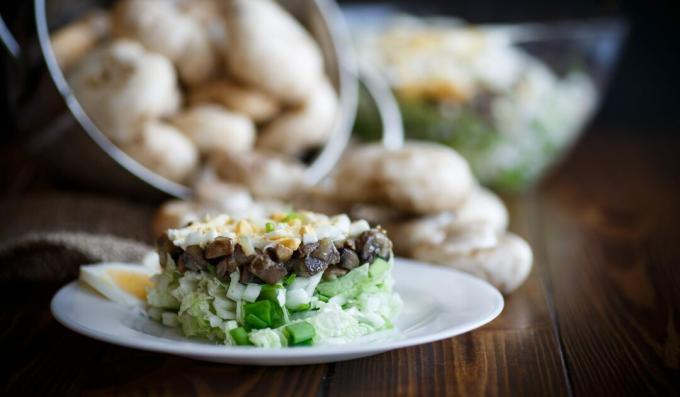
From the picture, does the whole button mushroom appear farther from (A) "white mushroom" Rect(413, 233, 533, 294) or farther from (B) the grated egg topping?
(B) the grated egg topping

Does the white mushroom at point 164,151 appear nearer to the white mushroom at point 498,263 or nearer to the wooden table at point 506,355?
the wooden table at point 506,355

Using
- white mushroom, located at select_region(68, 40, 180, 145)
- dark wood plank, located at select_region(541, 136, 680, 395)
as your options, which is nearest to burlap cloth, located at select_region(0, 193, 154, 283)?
white mushroom, located at select_region(68, 40, 180, 145)

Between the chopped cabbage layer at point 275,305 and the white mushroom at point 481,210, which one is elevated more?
the chopped cabbage layer at point 275,305

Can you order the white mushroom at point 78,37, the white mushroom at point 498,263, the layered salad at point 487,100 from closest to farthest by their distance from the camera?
1. the white mushroom at point 498,263
2. the white mushroom at point 78,37
3. the layered salad at point 487,100

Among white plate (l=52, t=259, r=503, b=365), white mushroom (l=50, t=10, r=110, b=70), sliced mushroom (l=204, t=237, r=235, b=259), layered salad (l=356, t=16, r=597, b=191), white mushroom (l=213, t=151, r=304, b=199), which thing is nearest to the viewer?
white plate (l=52, t=259, r=503, b=365)

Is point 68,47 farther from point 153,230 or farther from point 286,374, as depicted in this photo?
point 286,374

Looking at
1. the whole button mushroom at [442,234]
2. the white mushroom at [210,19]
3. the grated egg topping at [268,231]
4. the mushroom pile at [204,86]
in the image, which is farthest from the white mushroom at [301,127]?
the grated egg topping at [268,231]

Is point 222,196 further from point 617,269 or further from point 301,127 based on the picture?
point 617,269
